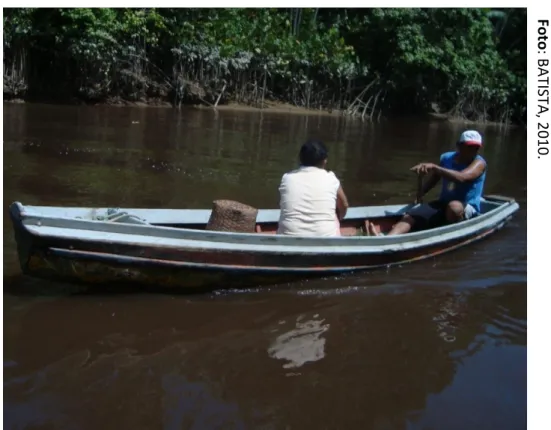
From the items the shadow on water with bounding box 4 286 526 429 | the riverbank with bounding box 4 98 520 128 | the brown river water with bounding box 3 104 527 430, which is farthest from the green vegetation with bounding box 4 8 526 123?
the shadow on water with bounding box 4 286 526 429

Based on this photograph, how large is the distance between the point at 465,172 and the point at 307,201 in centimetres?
188

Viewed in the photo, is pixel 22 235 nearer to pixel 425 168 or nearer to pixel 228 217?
pixel 228 217

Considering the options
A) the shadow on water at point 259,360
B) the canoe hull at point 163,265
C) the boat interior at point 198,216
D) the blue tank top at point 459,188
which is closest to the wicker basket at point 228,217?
the boat interior at point 198,216

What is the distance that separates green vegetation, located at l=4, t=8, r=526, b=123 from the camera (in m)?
18.1

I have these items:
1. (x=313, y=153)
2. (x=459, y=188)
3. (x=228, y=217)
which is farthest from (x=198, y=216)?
(x=459, y=188)

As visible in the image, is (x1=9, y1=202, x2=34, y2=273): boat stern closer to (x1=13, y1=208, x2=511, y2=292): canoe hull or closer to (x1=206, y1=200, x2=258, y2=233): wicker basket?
(x1=13, y1=208, x2=511, y2=292): canoe hull

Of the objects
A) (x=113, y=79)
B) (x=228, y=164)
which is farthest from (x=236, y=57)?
(x=228, y=164)

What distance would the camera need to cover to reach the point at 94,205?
721 cm

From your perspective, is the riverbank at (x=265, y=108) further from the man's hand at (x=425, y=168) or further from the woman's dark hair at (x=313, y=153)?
the woman's dark hair at (x=313, y=153)

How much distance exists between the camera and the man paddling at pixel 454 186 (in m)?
5.95

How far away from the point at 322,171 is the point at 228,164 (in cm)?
573

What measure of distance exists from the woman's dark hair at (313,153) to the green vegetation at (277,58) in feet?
45.9

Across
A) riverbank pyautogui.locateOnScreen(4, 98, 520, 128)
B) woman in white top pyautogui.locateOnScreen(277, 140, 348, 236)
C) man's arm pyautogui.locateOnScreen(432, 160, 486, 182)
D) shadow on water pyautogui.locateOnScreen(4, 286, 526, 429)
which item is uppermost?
riverbank pyautogui.locateOnScreen(4, 98, 520, 128)

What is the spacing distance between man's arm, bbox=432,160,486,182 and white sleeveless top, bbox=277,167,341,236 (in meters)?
1.39
